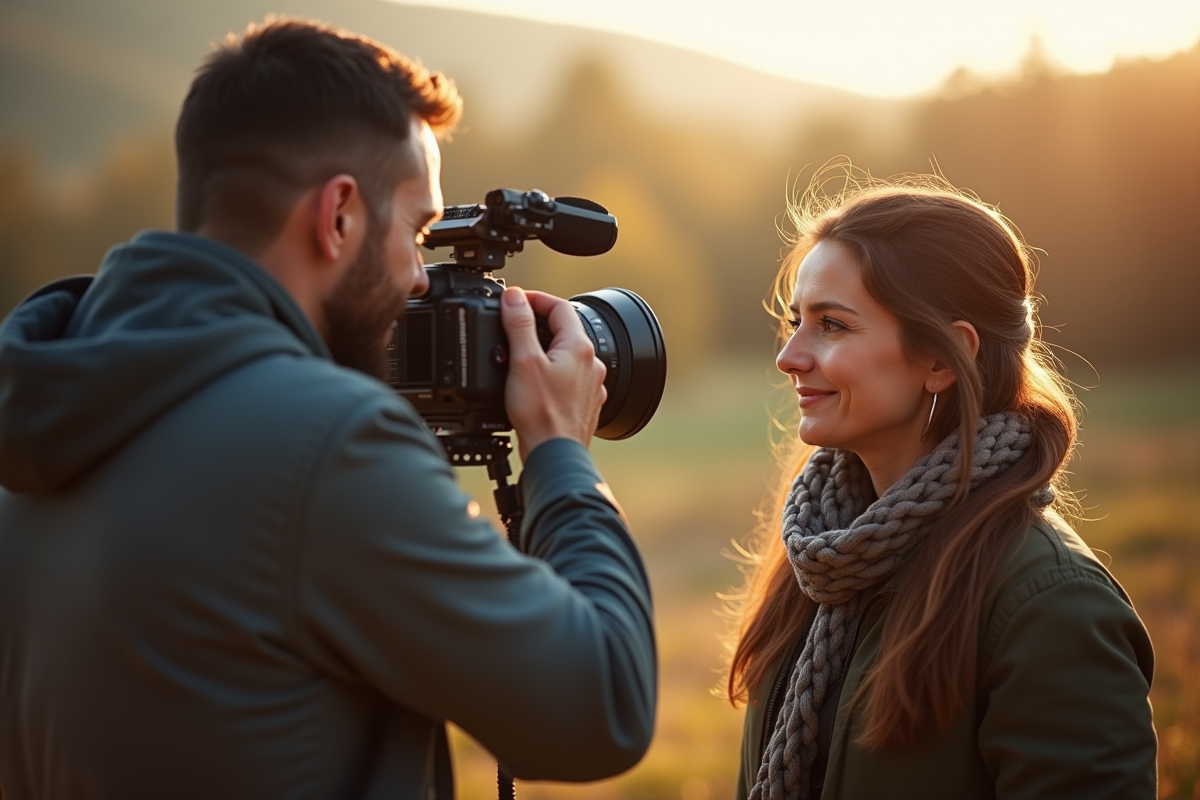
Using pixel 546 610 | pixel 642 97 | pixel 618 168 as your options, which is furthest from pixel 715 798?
pixel 642 97

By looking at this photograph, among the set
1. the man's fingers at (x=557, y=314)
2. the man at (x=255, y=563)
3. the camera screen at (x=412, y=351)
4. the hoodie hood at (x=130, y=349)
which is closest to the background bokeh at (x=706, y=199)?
the man's fingers at (x=557, y=314)

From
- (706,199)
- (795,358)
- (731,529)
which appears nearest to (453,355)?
(795,358)

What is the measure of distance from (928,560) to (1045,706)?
0.29 meters

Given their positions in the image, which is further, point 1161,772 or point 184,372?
point 1161,772

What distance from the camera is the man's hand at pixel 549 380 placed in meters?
1.43

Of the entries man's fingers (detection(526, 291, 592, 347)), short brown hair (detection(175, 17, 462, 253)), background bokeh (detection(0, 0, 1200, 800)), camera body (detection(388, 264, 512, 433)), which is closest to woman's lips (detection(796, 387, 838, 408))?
man's fingers (detection(526, 291, 592, 347))

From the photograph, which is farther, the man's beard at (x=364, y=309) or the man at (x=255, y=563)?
the man's beard at (x=364, y=309)

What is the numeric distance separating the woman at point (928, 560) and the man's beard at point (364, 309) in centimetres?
87

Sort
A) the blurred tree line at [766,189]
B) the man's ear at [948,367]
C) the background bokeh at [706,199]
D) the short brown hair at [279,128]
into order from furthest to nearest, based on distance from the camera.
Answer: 1. the blurred tree line at [766,189]
2. the background bokeh at [706,199]
3. the man's ear at [948,367]
4. the short brown hair at [279,128]

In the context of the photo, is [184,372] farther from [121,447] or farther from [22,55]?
[22,55]

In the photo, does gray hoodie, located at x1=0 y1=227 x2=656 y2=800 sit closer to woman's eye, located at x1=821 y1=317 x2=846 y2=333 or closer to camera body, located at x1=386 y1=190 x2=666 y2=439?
camera body, located at x1=386 y1=190 x2=666 y2=439

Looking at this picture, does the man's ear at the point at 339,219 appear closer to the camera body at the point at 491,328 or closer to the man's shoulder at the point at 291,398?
the man's shoulder at the point at 291,398

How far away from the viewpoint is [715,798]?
260 inches

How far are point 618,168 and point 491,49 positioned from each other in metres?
5.49
